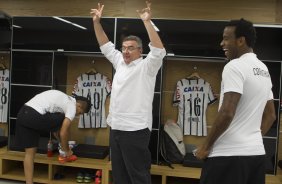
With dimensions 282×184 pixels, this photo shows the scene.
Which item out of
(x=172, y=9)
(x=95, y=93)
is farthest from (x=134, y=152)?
(x=172, y=9)

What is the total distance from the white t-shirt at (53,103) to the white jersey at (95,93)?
736 mm

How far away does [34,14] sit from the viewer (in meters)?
4.26

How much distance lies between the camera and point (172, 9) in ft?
12.8

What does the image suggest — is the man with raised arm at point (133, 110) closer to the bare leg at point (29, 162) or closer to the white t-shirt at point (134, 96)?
the white t-shirt at point (134, 96)

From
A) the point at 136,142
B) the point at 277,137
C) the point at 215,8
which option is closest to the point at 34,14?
the point at 215,8

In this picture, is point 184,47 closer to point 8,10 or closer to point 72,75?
point 72,75

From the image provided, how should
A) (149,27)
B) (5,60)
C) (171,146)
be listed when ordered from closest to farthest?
(149,27) → (171,146) → (5,60)

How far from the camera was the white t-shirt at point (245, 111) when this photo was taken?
1.59 metres

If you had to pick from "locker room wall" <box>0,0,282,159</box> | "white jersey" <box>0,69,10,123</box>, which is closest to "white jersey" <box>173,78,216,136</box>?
"locker room wall" <box>0,0,282,159</box>

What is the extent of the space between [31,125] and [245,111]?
230 centimetres

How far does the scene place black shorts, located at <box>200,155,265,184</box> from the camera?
161 cm

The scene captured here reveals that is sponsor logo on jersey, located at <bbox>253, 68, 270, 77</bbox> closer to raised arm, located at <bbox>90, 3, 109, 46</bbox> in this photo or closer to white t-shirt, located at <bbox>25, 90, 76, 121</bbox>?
raised arm, located at <bbox>90, 3, 109, 46</bbox>

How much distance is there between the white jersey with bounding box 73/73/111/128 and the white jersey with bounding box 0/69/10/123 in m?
1.00

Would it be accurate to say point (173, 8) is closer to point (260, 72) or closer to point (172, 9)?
point (172, 9)
